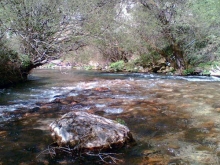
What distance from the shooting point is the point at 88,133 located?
3918 millimetres

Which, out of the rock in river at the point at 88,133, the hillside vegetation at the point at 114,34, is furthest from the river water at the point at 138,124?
the hillside vegetation at the point at 114,34

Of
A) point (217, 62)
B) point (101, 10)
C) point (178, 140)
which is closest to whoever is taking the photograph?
point (178, 140)

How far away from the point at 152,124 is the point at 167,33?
11835 mm

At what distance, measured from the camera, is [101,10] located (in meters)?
12.5

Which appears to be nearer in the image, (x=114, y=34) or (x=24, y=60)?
(x=24, y=60)

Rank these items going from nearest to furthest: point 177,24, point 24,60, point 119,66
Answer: point 24,60, point 177,24, point 119,66

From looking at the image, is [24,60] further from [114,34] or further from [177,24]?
[177,24]

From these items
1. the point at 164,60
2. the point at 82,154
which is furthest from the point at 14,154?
the point at 164,60

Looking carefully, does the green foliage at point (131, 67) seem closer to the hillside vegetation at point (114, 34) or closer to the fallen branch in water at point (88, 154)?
the hillside vegetation at point (114, 34)

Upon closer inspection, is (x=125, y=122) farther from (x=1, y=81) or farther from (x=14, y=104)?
(x=1, y=81)

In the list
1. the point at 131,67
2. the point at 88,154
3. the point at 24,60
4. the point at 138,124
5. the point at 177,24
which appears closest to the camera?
the point at 88,154

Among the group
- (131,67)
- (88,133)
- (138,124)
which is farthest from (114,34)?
(88,133)

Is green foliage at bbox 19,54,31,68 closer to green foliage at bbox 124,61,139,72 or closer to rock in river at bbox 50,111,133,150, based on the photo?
rock in river at bbox 50,111,133,150

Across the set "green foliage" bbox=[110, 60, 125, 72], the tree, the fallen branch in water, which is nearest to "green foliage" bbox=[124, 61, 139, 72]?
"green foliage" bbox=[110, 60, 125, 72]
